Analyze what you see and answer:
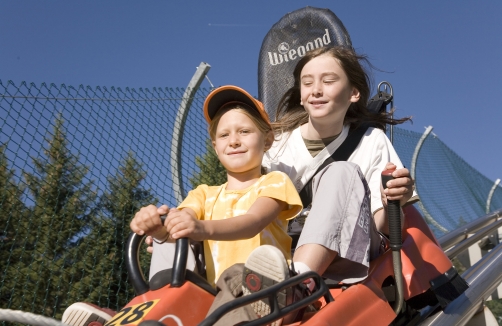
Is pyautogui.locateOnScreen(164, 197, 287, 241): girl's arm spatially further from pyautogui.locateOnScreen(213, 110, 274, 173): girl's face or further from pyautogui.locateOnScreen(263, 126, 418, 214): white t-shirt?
pyautogui.locateOnScreen(263, 126, 418, 214): white t-shirt

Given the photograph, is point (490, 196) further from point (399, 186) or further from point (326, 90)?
point (399, 186)

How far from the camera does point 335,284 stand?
1.88m

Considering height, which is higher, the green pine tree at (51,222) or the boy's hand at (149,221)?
the green pine tree at (51,222)

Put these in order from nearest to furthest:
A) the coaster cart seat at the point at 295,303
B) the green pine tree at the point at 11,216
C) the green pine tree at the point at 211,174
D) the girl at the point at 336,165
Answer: the coaster cart seat at the point at 295,303 < the girl at the point at 336,165 < the green pine tree at the point at 11,216 < the green pine tree at the point at 211,174

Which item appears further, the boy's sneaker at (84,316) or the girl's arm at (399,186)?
the girl's arm at (399,186)

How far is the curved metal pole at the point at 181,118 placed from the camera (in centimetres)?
412

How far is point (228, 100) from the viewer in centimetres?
224

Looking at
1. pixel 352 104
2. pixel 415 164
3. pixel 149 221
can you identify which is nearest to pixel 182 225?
pixel 149 221

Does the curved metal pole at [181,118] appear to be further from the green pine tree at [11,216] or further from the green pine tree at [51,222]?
the green pine tree at [11,216]

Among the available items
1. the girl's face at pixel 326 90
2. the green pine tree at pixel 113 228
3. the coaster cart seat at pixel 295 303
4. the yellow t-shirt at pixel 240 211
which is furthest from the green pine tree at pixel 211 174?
the coaster cart seat at pixel 295 303

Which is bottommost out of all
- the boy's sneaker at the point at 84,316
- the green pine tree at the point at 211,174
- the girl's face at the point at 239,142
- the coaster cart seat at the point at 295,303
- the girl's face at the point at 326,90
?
the coaster cart seat at the point at 295,303

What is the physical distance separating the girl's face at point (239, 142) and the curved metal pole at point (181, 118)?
1937 millimetres

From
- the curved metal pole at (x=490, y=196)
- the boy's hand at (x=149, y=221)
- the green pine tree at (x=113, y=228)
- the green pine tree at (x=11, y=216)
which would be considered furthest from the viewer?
the curved metal pole at (x=490, y=196)

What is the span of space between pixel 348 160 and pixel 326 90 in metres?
0.30
